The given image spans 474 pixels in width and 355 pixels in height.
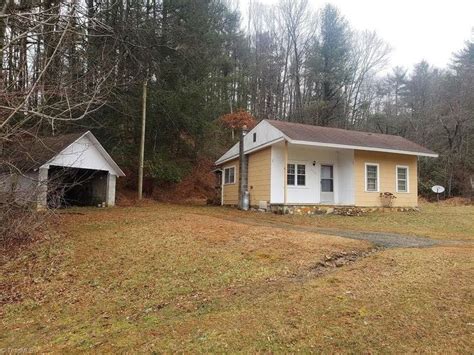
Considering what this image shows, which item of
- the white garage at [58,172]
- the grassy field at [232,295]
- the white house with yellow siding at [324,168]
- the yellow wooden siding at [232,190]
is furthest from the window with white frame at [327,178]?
the white garage at [58,172]

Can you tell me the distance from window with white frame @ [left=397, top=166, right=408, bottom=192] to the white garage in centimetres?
1245

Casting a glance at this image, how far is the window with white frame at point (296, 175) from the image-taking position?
1452cm

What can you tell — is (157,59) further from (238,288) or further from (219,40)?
(238,288)

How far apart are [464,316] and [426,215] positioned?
38.8 feet

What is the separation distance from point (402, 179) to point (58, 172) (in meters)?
14.2

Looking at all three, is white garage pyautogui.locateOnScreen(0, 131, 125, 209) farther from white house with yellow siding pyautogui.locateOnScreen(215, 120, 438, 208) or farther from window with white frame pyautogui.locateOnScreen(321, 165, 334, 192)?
window with white frame pyautogui.locateOnScreen(321, 165, 334, 192)

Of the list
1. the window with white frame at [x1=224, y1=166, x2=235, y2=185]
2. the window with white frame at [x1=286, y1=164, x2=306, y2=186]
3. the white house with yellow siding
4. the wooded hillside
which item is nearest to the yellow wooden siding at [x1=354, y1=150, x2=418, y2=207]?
the white house with yellow siding

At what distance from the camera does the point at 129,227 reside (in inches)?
361

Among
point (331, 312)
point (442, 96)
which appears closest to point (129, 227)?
point (331, 312)

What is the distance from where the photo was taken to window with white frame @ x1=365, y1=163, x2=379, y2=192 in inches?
600

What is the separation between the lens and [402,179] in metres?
16.1

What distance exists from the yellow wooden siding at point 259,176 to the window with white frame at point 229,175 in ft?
6.34

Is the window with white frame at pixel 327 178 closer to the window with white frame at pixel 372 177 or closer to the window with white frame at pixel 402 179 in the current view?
the window with white frame at pixel 372 177

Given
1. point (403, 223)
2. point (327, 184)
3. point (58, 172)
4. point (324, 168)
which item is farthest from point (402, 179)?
point (58, 172)
